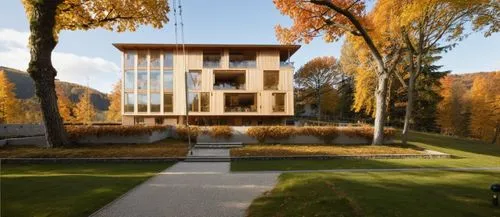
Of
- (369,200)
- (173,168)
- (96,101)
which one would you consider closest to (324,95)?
(173,168)

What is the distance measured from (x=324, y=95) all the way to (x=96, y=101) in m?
131

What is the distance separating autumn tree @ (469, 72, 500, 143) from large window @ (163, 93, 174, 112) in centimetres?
4145

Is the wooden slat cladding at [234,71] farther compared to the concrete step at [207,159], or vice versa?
the wooden slat cladding at [234,71]

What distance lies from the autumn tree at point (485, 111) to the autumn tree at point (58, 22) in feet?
148

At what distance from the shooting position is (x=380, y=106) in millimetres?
19500

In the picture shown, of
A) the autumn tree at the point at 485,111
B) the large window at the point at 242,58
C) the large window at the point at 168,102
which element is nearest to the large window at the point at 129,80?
the large window at the point at 168,102

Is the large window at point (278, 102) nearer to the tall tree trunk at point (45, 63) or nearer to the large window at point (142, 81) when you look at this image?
the large window at point (142, 81)

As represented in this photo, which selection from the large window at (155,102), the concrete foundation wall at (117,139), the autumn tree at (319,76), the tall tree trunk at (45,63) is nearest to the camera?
the tall tree trunk at (45,63)

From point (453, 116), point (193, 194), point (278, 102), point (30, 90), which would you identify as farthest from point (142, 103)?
point (30, 90)

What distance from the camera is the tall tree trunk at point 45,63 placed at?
15.5m

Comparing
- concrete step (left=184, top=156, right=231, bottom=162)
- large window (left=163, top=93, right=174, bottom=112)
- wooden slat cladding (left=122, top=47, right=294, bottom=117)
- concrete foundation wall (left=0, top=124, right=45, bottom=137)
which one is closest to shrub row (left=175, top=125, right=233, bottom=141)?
concrete step (left=184, top=156, right=231, bottom=162)

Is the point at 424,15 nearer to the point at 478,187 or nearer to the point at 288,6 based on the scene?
the point at 288,6

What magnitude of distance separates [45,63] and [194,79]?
17.9 meters

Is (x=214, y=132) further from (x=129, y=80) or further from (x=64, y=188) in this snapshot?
(x=129, y=80)
